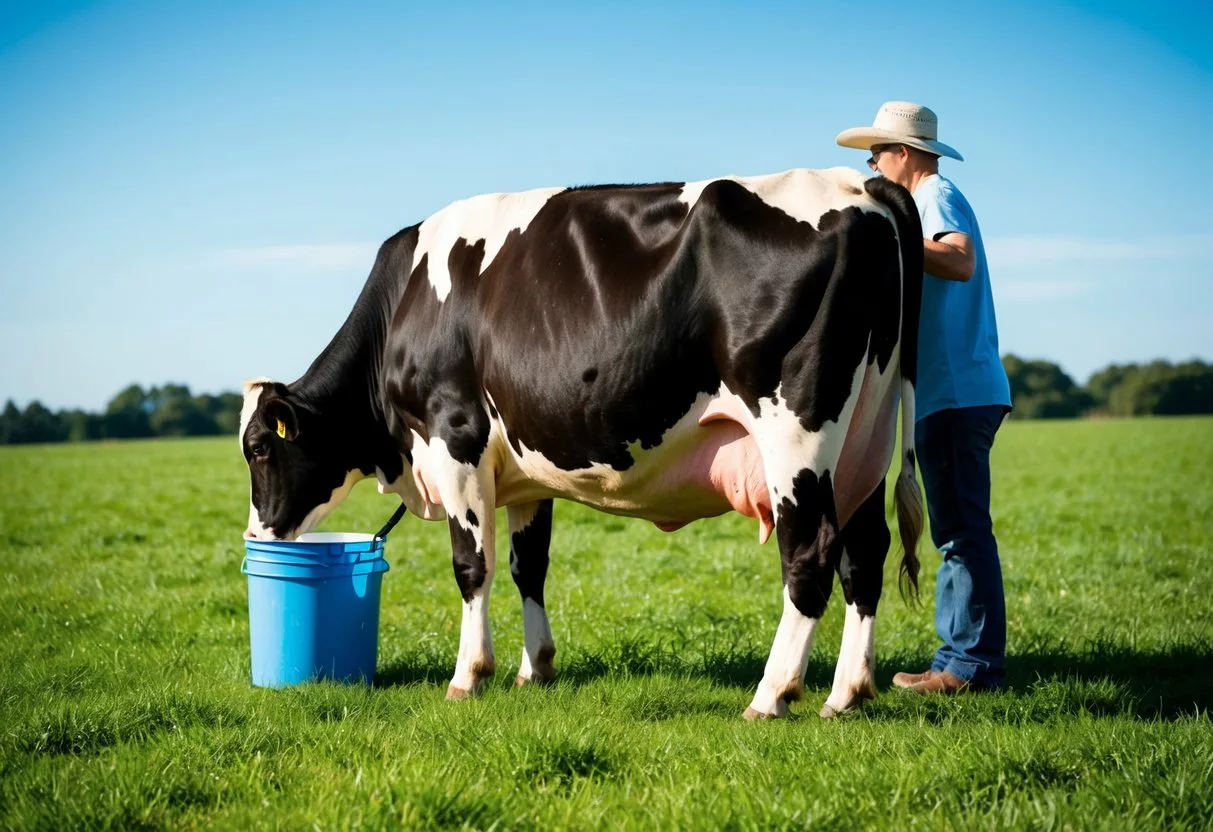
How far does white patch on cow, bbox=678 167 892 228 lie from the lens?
4723mm

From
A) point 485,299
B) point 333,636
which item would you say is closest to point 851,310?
point 485,299

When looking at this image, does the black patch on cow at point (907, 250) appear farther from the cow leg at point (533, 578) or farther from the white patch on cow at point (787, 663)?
the cow leg at point (533, 578)

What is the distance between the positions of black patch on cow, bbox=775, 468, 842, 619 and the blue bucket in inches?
88.5

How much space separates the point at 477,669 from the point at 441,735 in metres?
1.04

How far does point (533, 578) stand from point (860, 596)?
176 centimetres

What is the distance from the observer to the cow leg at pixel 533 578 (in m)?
5.78

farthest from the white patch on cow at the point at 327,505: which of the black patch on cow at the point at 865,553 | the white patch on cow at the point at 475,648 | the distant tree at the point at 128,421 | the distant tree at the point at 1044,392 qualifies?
the distant tree at the point at 1044,392

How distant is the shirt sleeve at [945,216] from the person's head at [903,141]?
0.26m

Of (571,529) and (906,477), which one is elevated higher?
(906,477)

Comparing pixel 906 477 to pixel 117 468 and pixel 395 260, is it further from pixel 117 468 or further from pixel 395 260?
pixel 117 468

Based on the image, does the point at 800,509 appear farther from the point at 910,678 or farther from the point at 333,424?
the point at 333,424

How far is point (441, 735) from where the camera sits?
4453mm

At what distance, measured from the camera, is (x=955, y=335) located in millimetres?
5336

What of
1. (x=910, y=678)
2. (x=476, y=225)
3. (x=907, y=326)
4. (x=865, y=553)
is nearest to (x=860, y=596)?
(x=865, y=553)
